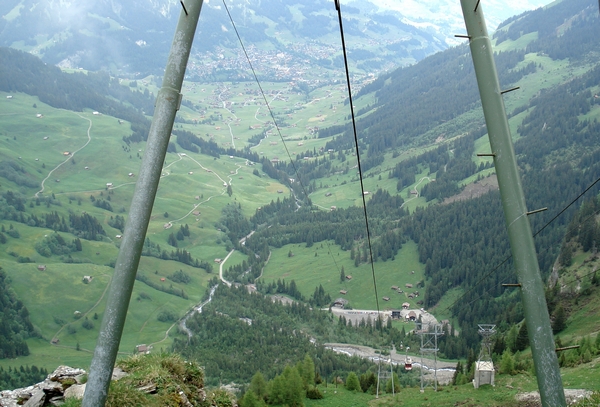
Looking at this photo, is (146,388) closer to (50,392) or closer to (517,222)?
(50,392)

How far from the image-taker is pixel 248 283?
19150cm

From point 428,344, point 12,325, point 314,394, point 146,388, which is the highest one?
point 12,325

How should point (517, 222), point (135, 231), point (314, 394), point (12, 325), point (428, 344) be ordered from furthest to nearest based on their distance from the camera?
point (12, 325)
point (428, 344)
point (314, 394)
point (135, 231)
point (517, 222)

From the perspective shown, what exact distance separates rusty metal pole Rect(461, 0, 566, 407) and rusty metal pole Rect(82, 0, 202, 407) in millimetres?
3943

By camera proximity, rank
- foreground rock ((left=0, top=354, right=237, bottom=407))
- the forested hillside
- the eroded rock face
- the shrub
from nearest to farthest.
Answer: foreground rock ((left=0, top=354, right=237, bottom=407)) → the eroded rock face → the shrub → the forested hillside

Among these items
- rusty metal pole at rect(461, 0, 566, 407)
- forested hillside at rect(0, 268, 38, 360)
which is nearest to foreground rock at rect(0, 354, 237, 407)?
rusty metal pole at rect(461, 0, 566, 407)

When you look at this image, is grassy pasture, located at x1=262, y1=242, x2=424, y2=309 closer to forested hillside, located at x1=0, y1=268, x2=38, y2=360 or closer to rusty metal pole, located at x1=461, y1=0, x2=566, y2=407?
forested hillside, located at x1=0, y1=268, x2=38, y2=360

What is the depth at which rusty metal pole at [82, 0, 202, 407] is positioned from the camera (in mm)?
7590

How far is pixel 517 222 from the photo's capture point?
7.25 meters

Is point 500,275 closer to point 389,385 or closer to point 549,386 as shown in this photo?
point 389,385

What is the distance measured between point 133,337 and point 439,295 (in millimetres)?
87366

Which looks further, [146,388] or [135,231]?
[146,388]

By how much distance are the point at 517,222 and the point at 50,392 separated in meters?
11.4

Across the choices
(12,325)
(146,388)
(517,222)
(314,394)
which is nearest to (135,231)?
(517,222)
